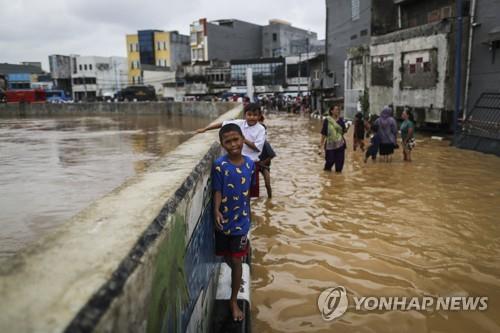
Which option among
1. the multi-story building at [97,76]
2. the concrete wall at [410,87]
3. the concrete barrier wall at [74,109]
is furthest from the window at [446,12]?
the multi-story building at [97,76]

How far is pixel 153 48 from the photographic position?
231 ft

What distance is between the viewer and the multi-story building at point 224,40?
63656 mm

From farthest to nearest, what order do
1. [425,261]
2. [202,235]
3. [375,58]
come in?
1. [375,58]
2. [425,261]
3. [202,235]

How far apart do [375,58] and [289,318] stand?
61.5ft

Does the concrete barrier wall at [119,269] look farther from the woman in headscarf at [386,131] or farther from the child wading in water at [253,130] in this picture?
the woman in headscarf at [386,131]

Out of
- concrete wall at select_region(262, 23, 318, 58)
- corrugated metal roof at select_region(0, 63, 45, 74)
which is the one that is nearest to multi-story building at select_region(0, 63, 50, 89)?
corrugated metal roof at select_region(0, 63, 45, 74)

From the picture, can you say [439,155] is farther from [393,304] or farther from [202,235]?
[202,235]

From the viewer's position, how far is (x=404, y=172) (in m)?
9.55

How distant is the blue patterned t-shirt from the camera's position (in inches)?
120

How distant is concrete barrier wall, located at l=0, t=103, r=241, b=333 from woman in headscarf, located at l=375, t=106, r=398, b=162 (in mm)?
8478

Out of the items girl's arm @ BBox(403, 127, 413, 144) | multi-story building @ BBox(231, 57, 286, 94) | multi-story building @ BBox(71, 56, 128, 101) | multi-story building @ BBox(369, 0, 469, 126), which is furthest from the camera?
multi-story building @ BBox(71, 56, 128, 101)

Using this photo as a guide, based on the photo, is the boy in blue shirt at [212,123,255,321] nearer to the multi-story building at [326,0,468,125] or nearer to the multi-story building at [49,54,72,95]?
the multi-story building at [326,0,468,125]

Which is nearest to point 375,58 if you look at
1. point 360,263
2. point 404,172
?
point 404,172

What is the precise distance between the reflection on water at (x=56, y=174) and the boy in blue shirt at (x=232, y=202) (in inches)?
142
